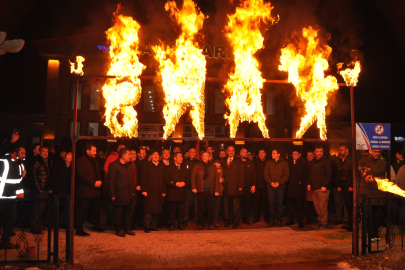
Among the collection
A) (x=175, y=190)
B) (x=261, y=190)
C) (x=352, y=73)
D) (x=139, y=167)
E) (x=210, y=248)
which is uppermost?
(x=352, y=73)

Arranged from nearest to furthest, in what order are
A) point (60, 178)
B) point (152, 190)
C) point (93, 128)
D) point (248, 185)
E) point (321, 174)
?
1. point (60, 178)
2. point (152, 190)
3. point (321, 174)
4. point (248, 185)
5. point (93, 128)

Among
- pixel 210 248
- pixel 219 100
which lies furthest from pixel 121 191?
pixel 219 100

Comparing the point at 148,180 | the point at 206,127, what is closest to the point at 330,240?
the point at 148,180

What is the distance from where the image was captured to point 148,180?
8320 mm

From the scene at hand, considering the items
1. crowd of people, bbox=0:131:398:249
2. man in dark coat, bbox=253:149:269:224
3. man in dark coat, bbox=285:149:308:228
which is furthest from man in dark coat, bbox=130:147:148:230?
man in dark coat, bbox=285:149:308:228

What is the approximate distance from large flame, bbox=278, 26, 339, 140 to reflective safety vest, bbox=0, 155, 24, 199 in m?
5.97

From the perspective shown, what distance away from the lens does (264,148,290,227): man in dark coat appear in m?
8.96

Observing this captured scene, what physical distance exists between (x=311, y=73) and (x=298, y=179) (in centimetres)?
345

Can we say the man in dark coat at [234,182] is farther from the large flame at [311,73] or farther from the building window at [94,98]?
the building window at [94,98]

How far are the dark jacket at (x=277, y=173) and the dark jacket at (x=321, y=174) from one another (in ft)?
2.25

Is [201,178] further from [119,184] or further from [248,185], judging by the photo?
[119,184]

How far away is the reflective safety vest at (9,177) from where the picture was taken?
20.3 feet

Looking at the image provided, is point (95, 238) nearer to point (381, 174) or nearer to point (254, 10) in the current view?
point (254, 10)

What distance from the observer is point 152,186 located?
8.27 metres
